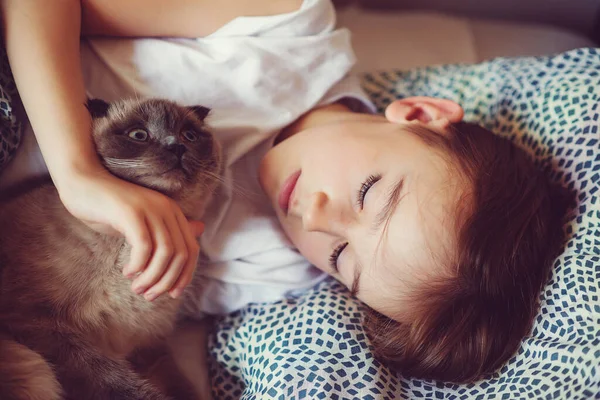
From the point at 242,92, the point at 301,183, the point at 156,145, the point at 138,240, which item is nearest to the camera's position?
the point at 138,240

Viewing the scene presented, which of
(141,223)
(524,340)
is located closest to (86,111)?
(141,223)

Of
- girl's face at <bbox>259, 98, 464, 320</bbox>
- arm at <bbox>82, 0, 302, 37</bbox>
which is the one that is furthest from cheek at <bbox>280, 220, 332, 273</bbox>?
arm at <bbox>82, 0, 302, 37</bbox>

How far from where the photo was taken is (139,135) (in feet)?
2.98

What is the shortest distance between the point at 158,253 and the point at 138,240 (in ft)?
0.12

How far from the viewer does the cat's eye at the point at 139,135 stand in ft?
2.94

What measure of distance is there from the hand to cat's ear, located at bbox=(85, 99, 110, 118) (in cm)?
14

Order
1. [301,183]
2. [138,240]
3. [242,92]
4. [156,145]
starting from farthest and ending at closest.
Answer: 1. [242,92]
2. [301,183]
3. [156,145]
4. [138,240]

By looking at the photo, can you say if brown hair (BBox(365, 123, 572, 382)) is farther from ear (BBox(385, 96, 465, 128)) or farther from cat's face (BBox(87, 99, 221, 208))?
cat's face (BBox(87, 99, 221, 208))

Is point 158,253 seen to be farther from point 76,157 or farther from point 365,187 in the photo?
point 365,187

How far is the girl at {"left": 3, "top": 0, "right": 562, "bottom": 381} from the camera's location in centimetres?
89

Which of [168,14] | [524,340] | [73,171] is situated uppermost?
[168,14]

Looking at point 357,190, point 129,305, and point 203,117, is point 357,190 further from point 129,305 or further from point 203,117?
point 129,305

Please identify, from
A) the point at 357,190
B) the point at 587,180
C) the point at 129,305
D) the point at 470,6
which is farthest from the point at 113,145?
the point at 470,6

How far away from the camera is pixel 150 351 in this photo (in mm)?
1063
